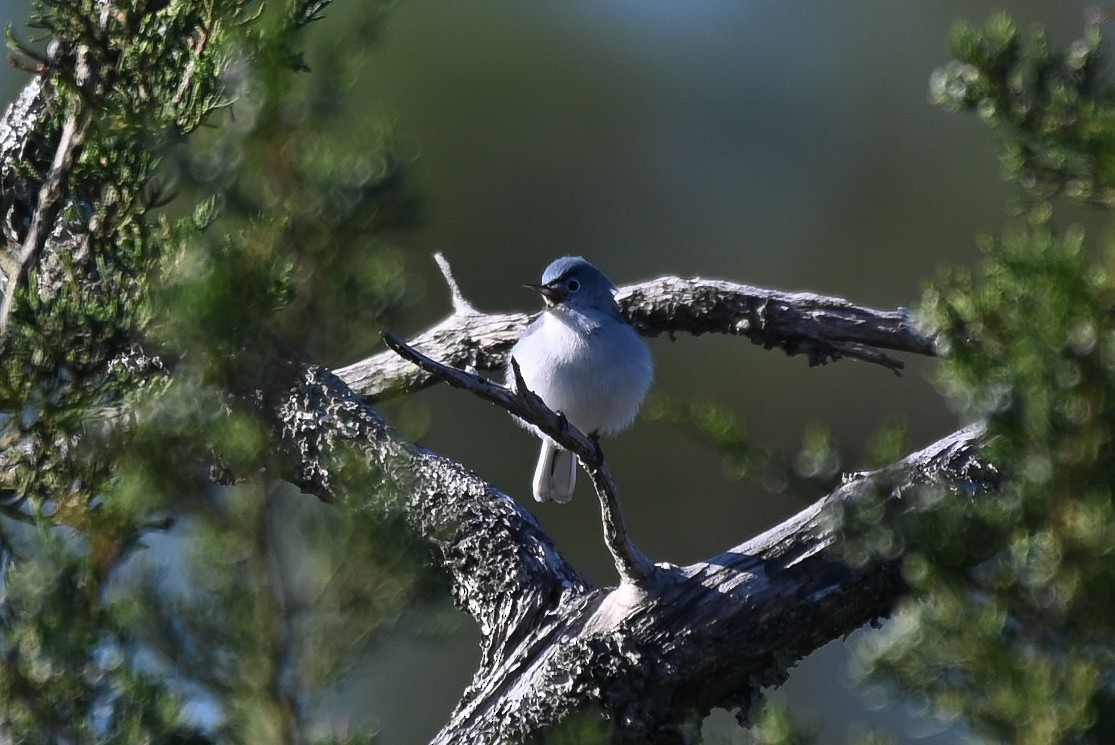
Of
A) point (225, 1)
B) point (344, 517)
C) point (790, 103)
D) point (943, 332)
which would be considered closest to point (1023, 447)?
point (943, 332)

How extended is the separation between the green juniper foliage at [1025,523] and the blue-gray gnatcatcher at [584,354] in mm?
2458

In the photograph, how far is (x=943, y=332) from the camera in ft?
5.40

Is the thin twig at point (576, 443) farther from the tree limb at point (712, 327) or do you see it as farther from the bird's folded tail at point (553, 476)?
the bird's folded tail at point (553, 476)

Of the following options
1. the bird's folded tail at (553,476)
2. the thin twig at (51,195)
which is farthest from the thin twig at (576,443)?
the bird's folded tail at (553,476)

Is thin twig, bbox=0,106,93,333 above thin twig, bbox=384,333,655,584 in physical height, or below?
above

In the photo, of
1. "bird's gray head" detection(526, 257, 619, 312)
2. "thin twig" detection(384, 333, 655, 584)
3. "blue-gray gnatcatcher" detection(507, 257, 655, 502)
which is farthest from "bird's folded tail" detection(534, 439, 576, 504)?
"thin twig" detection(384, 333, 655, 584)

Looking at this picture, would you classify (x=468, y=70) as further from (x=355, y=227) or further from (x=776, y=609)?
(x=355, y=227)

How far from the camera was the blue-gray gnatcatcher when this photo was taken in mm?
4121

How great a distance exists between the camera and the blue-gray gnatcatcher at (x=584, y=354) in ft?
13.5

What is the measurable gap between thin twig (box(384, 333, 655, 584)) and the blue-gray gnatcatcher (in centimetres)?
136

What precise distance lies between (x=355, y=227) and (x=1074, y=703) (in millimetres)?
1018

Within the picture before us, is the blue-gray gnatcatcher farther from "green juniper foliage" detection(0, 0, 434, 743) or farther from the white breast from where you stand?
"green juniper foliage" detection(0, 0, 434, 743)

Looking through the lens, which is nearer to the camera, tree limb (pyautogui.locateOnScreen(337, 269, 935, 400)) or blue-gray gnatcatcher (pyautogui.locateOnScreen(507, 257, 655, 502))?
tree limb (pyautogui.locateOnScreen(337, 269, 935, 400))

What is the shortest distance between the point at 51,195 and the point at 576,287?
7.69 ft
